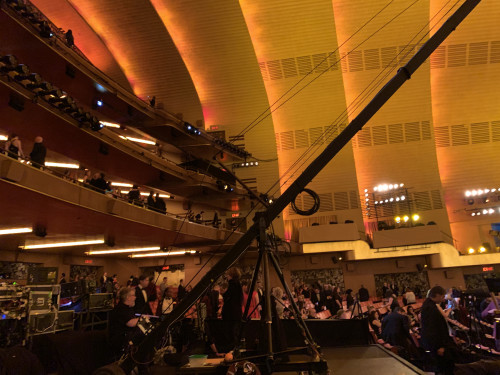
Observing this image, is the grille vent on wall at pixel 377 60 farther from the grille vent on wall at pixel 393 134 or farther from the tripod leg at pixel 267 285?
the tripod leg at pixel 267 285

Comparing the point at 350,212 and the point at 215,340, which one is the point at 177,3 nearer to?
the point at 350,212

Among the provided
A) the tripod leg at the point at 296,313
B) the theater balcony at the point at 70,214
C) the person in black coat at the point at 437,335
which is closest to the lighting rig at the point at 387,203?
the theater balcony at the point at 70,214

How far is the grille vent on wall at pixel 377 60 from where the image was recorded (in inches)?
799

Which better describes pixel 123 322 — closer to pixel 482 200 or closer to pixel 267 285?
pixel 267 285

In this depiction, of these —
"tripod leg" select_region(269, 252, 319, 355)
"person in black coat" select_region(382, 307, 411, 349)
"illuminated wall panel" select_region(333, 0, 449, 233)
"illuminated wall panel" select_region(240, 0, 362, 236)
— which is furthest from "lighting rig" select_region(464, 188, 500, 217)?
"tripod leg" select_region(269, 252, 319, 355)

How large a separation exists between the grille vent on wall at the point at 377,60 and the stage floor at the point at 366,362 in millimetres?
17778

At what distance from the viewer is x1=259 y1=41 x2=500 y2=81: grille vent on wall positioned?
66.6ft

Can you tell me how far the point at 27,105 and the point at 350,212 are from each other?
18140 millimetres

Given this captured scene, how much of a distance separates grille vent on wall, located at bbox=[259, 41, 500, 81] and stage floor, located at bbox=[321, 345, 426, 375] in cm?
1778

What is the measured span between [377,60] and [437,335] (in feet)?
65.0

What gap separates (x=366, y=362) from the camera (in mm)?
4398

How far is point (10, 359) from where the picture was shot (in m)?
4.66

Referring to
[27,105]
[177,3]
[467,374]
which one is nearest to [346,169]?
A: [177,3]

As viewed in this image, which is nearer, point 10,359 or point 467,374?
point 467,374
